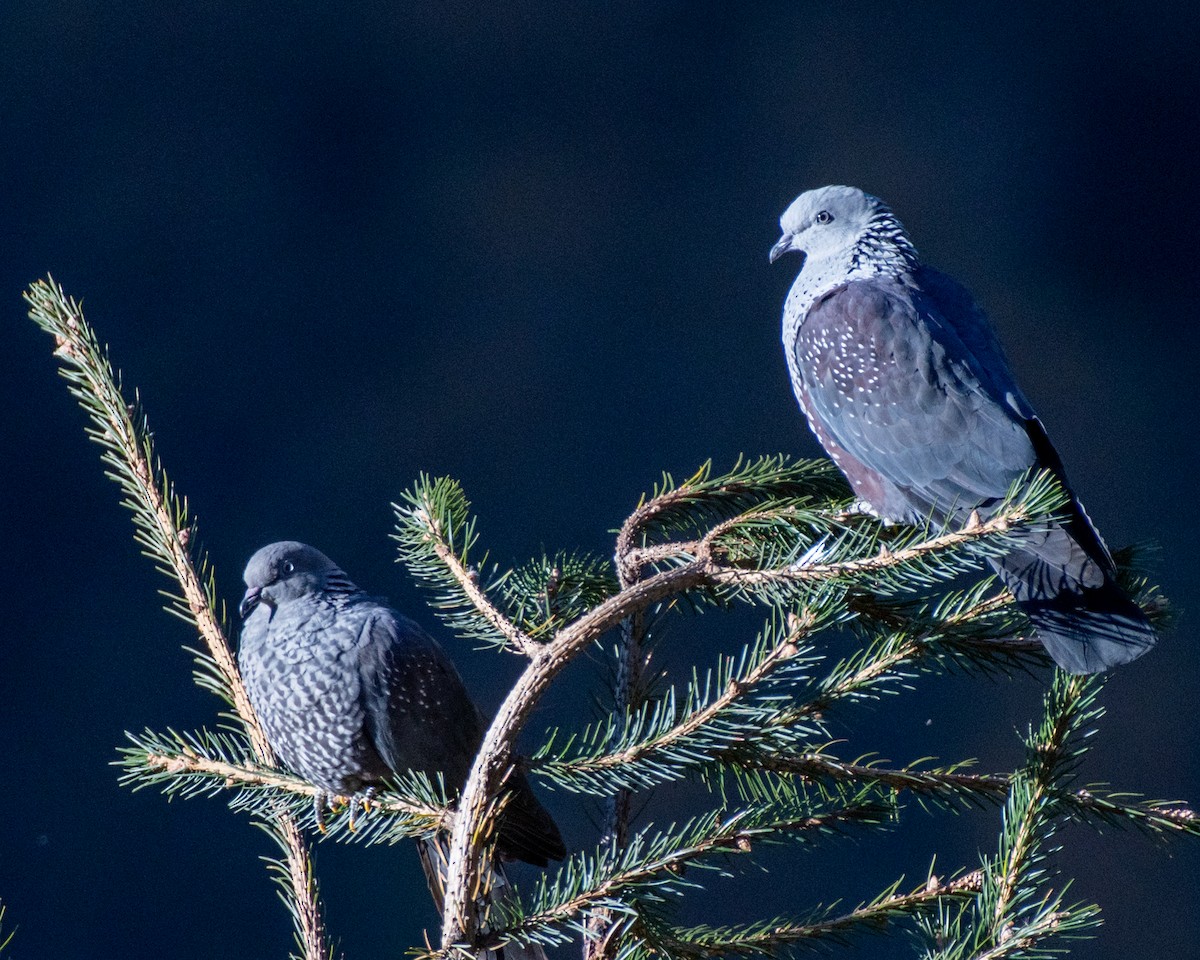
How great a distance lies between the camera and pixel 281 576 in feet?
3.83

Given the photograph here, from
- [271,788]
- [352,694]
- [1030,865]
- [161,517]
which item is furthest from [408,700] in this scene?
[1030,865]

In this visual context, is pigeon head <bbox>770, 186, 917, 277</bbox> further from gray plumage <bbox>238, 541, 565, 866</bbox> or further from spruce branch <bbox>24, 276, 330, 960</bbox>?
spruce branch <bbox>24, 276, 330, 960</bbox>

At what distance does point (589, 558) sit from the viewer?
1213mm

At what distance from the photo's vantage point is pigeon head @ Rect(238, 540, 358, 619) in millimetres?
1161

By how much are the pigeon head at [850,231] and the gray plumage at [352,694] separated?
0.66m

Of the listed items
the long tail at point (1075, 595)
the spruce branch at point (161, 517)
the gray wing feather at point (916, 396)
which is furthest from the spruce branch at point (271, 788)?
the gray wing feather at point (916, 396)

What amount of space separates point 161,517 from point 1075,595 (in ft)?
2.45

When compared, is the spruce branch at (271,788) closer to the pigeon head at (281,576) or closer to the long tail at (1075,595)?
the pigeon head at (281,576)

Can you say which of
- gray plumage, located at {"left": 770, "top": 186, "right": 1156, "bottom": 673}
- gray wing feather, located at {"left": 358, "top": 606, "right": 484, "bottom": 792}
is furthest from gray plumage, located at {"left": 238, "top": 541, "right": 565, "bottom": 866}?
gray plumage, located at {"left": 770, "top": 186, "right": 1156, "bottom": 673}

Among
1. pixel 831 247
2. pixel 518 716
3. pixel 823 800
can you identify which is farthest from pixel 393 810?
pixel 831 247

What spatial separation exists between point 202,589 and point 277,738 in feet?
A: 0.49

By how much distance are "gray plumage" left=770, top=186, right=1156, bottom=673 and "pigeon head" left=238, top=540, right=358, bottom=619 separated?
22.1 inches

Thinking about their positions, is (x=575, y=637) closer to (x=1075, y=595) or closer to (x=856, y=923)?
(x=856, y=923)

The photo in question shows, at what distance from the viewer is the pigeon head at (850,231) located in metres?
1.43
